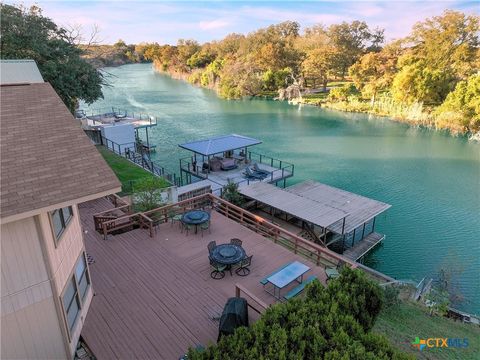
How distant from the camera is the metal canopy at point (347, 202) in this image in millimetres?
15805

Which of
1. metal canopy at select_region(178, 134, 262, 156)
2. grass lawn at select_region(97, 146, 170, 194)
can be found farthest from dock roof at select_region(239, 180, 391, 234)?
grass lawn at select_region(97, 146, 170, 194)

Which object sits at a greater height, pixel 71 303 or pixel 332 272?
pixel 71 303

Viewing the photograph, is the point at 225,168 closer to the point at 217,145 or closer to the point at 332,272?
the point at 217,145

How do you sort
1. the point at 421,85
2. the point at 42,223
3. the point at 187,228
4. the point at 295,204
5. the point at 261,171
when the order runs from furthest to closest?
the point at 421,85 < the point at 261,171 < the point at 295,204 < the point at 187,228 < the point at 42,223

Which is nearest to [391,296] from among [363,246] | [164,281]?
[164,281]

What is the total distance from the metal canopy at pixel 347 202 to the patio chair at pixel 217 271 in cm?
791

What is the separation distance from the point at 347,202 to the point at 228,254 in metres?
10.2

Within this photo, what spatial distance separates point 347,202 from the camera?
17.3 metres

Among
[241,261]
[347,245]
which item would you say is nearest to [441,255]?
[347,245]

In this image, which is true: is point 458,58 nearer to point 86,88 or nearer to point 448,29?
point 448,29

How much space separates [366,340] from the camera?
4.96 metres

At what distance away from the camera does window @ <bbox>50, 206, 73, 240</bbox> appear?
586 cm

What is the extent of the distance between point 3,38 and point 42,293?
2180 centimetres

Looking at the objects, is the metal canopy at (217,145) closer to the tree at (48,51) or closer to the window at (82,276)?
the tree at (48,51)
